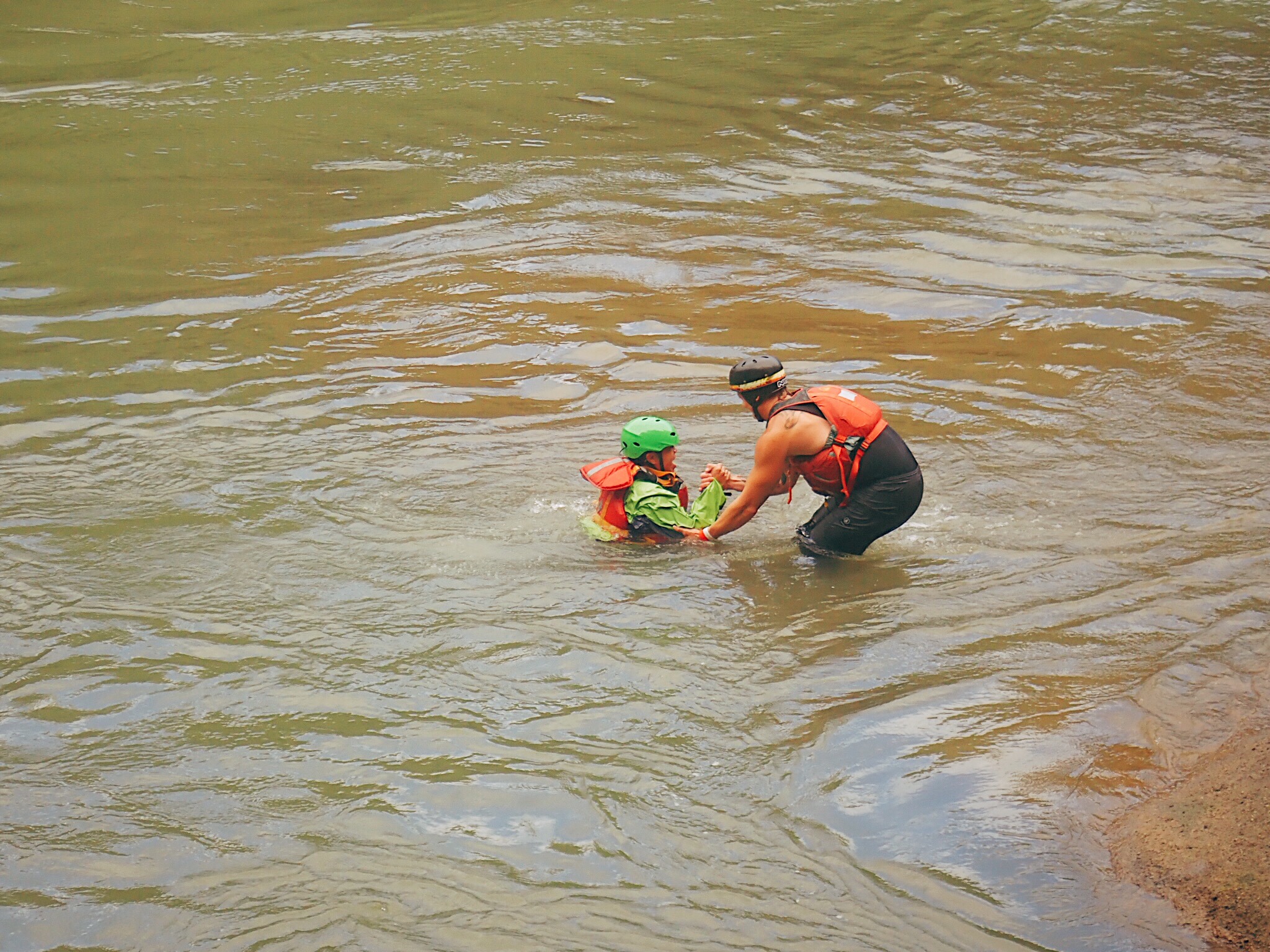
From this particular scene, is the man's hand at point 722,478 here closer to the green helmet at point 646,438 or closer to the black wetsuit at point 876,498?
the green helmet at point 646,438

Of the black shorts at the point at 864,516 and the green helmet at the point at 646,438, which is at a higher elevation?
the green helmet at the point at 646,438

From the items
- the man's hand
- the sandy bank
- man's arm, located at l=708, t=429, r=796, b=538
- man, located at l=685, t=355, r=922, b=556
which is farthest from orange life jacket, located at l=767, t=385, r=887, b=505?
the sandy bank

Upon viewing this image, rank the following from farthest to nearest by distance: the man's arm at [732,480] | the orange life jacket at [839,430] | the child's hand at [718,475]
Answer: the child's hand at [718,475], the man's arm at [732,480], the orange life jacket at [839,430]

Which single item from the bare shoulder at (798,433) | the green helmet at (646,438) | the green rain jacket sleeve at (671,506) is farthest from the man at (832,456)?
the green helmet at (646,438)

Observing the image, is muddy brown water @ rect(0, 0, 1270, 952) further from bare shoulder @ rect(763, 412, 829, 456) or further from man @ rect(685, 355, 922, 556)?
bare shoulder @ rect(763, 412, 829, 456)

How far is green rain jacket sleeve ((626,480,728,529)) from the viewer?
7.08 metres

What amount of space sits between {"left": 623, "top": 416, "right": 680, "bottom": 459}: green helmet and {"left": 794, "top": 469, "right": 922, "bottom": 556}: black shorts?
96cm

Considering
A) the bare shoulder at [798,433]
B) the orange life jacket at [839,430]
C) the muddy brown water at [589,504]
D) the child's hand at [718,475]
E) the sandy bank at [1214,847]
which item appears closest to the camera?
the sandy bank at [1214,847]

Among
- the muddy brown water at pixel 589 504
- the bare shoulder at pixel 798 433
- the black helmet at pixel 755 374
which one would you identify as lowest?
the muddy brown water at pixel 589 504

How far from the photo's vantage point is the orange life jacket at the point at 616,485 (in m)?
7.11

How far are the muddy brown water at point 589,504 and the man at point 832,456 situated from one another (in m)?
0.37

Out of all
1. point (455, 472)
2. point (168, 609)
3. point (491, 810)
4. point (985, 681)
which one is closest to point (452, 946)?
point (491, 810)

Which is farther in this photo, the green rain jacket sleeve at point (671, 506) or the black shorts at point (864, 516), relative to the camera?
the green rain jacket sleeve at point (671, 506)

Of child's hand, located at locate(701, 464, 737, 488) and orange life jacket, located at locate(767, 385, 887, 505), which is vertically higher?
orange life jacket, located at locate(767, 385, 887, 505)
